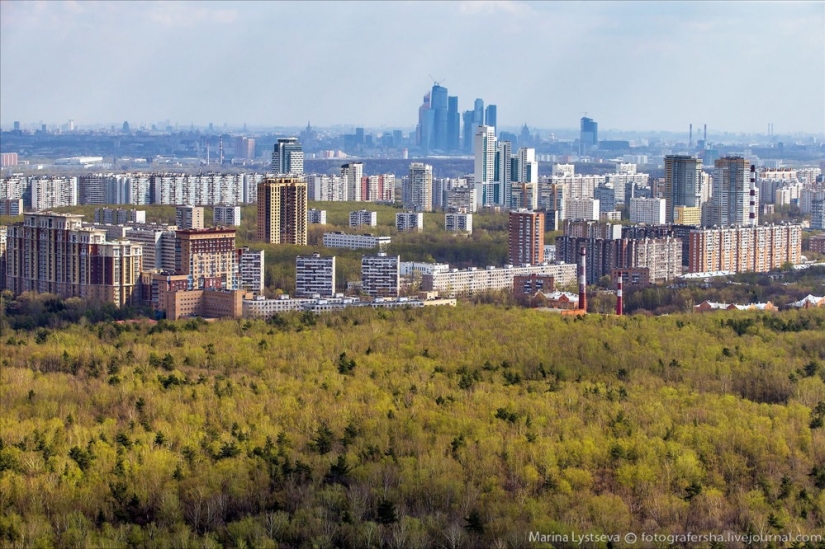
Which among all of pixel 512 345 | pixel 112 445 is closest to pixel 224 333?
pixel 512 345

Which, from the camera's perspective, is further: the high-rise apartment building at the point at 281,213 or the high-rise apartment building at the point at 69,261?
the high-rise apartment building at the point at 281,213

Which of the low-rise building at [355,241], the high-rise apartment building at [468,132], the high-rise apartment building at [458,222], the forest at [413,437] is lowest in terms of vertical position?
the forest at [413,437]

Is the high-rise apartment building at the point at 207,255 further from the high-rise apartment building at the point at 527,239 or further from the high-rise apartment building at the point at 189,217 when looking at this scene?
the high-rise apartment building at the point at 527,239

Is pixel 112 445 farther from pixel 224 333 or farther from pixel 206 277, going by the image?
pixel 206 277

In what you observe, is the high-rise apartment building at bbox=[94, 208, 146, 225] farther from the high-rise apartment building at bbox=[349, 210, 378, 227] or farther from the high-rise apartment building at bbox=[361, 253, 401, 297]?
the high-rise apartment building at bbox=[361, 253, 401, 297]

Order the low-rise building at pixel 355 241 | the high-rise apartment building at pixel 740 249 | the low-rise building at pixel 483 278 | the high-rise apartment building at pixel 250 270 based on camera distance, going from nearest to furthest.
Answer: the high-rise apartment building at pixel 250 270, the low-rise building at pixel 483 278, the high-rise apartment building at pixel 740 249, the low-rise building at pixel 355 241

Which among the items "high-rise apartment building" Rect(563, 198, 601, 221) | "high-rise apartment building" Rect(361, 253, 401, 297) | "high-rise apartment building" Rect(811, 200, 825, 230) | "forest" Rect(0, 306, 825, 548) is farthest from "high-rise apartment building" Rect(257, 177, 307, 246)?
"forest" Rect(0, 306, 825, 548)

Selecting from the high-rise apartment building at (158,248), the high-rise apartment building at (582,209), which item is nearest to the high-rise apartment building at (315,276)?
the high-rise apartment building at (158,248)
